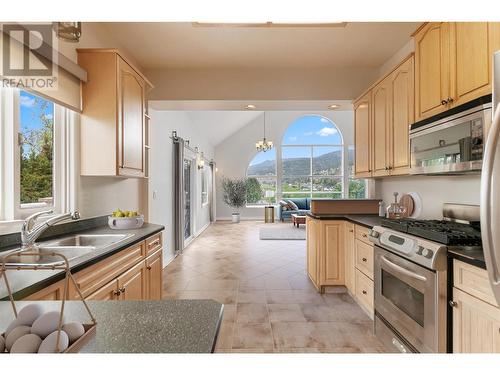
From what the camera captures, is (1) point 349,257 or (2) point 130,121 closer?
(2) point 130,121

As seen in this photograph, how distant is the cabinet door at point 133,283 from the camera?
1.81 metres

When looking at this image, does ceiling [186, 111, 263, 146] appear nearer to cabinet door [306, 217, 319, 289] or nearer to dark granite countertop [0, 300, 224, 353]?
cabinet door [306, 217, 319, 289]

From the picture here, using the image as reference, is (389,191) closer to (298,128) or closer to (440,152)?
(440,152)

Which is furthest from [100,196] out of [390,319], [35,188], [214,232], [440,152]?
[214,232]

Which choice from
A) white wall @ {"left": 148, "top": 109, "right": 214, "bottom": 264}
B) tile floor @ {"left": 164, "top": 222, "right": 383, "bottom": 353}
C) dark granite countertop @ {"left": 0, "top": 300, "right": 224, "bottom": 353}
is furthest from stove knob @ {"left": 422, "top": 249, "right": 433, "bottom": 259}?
white wall @ {"left": 148, "top": 109, "right": 214, "bottom": 264}

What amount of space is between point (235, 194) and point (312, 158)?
10.7 ft

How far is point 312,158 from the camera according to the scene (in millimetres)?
10383

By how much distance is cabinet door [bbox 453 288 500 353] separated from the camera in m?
1.23

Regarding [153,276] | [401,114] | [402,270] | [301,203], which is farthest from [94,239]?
[301,203]

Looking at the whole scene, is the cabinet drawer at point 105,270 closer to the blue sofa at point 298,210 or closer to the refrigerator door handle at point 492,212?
the refrigerator door handle at point 492,212

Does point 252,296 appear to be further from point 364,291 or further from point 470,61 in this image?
point 470,61

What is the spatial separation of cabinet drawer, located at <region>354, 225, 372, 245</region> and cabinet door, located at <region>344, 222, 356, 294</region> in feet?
0.39
